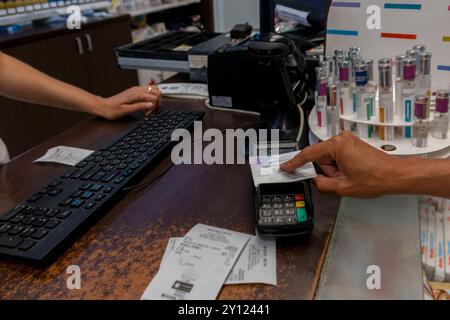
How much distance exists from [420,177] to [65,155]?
2.21 ft

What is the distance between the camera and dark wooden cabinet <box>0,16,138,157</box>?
6.95 feet

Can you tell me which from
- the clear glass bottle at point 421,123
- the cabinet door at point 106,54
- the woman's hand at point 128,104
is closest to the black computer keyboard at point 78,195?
the woman's hand at point 128,104

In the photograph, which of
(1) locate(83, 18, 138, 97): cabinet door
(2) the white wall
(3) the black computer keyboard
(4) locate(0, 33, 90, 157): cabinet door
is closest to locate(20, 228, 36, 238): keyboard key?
(3) the black computer keyboard

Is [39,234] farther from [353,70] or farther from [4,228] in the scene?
[353,70]

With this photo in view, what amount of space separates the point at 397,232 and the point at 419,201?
15 centimetres

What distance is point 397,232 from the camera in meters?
0.64

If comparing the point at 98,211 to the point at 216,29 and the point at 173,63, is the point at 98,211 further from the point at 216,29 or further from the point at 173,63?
the point at 216,29

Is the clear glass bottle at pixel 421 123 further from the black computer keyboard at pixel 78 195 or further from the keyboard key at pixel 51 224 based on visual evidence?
the keyboard key at pixel 51 224

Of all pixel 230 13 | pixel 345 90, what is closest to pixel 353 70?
pixel 345 90

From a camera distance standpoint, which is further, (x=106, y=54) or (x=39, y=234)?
(x=106, y=54)

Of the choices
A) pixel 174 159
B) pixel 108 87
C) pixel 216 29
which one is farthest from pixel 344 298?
pixel 216 29

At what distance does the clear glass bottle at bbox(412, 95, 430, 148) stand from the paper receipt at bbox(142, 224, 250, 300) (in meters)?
0.33

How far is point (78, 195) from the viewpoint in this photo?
0.72 meters
